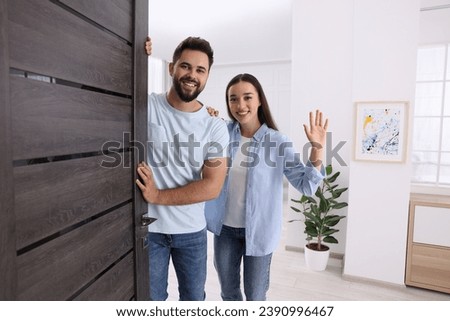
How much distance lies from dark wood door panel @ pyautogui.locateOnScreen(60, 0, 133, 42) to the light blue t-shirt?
350mm

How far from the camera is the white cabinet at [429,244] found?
2.43 m

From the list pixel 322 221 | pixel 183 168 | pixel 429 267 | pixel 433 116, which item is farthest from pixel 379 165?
pixel 183 168

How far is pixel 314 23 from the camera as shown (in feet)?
10.3

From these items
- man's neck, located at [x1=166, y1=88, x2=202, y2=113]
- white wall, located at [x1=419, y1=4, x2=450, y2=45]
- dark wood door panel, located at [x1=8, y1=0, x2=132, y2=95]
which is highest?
white wall, located at [x1=419, y1=4, x2=450, y2=45]

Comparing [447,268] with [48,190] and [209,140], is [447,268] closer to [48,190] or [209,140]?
[209,140]

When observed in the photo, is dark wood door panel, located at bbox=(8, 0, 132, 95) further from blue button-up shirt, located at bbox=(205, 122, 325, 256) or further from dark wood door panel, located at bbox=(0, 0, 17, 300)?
blue button-up shirt, located at bbox=(205, 122, 325, 256)

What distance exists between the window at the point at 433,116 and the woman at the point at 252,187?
208 cm

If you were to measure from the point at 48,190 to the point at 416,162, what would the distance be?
3407 millimetres

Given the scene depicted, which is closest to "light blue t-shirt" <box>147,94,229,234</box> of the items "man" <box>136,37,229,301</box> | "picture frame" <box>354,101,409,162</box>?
"man" <box>136,37,229,301</box>

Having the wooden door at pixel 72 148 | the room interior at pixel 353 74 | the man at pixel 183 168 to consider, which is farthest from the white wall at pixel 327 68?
the wooden door at pixel 72 148

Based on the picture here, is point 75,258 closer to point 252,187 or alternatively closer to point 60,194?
point 60,194

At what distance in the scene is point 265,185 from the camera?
160 cm

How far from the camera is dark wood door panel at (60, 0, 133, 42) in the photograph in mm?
932

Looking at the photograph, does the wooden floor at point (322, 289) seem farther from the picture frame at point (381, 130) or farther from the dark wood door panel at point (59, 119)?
the dark wood door panel at point (59, 119)
